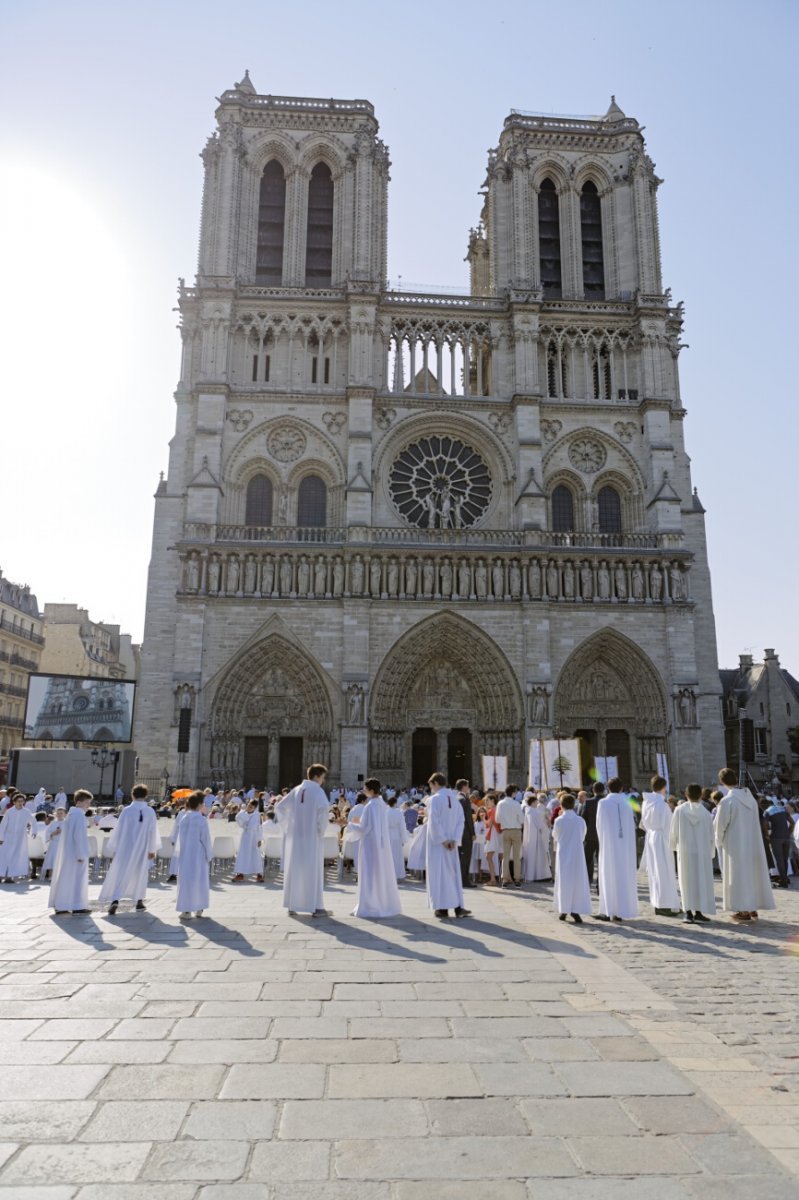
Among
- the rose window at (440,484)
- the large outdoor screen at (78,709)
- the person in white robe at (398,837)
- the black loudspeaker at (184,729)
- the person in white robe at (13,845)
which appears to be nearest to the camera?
the person in white robe at (398,837)

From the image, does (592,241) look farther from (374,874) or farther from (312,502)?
(374,874)

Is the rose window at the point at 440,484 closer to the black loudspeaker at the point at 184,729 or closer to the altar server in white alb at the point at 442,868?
the black loudspeaker at the point at 184,729

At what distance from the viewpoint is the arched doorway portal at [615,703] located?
27.2 meters

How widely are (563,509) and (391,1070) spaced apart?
27.1 m

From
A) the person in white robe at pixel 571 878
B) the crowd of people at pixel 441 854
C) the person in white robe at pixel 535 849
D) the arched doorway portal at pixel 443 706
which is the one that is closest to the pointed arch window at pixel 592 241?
the arched doorway portal at pixel 443 706

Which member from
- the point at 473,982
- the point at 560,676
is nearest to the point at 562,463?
the point at 560,676

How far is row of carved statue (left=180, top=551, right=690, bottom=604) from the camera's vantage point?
26.7m

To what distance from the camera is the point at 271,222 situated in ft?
103

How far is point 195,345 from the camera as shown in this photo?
29375 millimetres

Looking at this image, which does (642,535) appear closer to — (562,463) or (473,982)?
(562,463)

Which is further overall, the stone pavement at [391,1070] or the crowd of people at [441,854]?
the crowd of people at [441,854]

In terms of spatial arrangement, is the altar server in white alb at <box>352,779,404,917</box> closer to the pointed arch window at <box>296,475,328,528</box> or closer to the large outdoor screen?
the pointed arch window at <box>296,475,328,528</box>

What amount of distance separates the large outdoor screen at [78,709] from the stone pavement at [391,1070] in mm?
21362

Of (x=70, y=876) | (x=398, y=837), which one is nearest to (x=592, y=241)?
(x=398, y=837)
